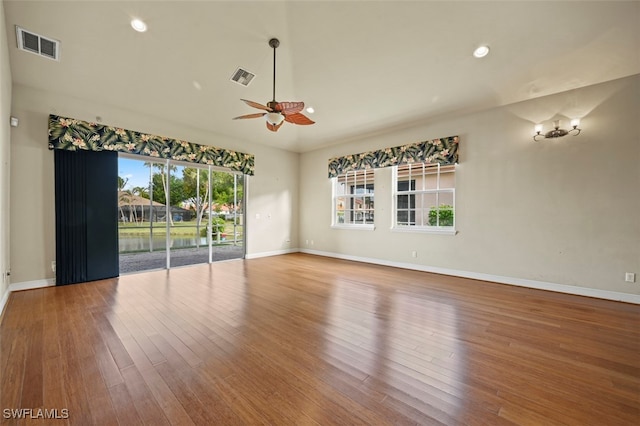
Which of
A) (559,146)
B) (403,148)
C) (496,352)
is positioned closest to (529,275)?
(559,146)

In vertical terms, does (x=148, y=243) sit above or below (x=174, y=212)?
below

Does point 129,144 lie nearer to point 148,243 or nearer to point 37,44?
point 37,44

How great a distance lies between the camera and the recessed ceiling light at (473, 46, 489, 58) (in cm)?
328

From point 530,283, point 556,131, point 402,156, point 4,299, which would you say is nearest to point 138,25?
point 4,299

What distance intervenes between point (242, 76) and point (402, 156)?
3.44 meters

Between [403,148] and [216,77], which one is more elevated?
[216,77]

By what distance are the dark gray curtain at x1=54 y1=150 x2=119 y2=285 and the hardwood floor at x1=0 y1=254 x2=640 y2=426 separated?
1.72ft

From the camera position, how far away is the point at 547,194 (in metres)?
3.98

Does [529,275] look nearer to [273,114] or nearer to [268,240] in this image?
[273,114]

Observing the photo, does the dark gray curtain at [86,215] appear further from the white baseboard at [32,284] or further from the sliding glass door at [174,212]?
the sliding glass door at [174,212]

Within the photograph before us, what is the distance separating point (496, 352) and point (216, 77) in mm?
4955

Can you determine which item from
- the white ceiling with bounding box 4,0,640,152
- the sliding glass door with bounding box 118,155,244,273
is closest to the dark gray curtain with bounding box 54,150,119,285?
the sliding glass door with bounding box 118,155,244,273

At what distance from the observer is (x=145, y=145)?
480 centimetres

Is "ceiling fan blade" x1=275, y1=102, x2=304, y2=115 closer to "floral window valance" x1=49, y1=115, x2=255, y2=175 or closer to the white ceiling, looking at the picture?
the white ceiling
